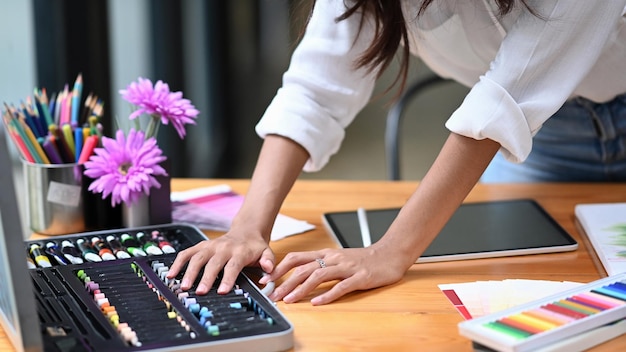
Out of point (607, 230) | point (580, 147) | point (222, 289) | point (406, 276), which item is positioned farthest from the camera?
point (580, 147)

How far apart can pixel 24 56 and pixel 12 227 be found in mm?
1872

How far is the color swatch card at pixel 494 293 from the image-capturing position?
3.04ft

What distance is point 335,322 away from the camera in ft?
2.95

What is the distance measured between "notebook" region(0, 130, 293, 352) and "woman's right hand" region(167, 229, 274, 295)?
0.01 m

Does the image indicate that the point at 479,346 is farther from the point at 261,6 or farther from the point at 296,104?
the point at 261,6

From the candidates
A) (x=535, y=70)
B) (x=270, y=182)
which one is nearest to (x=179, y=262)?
(x=270, y=182)

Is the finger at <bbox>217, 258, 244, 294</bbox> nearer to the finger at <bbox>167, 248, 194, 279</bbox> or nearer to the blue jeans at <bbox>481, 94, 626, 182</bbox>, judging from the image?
the finger at <bbox>167, 248, 194, 279</bbox>

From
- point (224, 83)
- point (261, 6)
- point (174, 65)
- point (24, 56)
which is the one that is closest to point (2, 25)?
point (24, 56)

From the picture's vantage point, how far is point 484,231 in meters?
1.21

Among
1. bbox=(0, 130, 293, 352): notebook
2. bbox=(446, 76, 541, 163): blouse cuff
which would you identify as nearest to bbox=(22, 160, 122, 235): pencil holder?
Result: bbox=(0, 130, 293, 352): notebook

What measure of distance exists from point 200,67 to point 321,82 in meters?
2.57

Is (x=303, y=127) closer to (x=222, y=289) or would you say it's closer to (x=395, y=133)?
(x=222, y=289)

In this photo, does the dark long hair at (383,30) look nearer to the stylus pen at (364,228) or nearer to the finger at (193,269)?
the stylus pen at (364,228)

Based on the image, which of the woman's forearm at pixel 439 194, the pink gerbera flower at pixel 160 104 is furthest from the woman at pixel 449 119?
the pink gerbera flower at pixel 160 104
